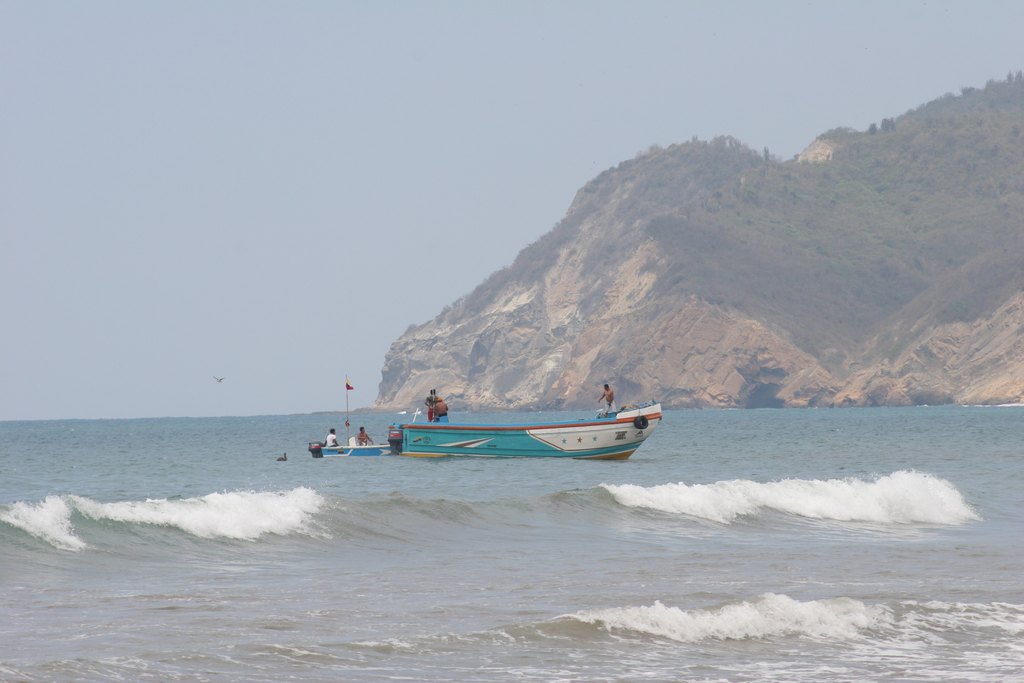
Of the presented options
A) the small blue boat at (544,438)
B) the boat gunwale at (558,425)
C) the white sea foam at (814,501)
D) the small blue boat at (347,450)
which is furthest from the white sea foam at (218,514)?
the small blue boat at (347,450)

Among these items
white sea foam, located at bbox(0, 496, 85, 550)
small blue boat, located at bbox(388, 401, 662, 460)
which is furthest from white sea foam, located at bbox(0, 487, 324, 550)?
small blue boat, located at bbox(388, 401, 662, 460)

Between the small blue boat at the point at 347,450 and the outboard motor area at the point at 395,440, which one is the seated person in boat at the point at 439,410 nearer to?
the outboard motor area at the point at 395,440

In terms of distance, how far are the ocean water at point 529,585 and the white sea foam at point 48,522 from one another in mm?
53

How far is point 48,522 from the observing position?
21328 mm

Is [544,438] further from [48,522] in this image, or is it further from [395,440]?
[48,522]

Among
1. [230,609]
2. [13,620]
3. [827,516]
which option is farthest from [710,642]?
[827,516]

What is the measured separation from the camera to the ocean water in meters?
13.1

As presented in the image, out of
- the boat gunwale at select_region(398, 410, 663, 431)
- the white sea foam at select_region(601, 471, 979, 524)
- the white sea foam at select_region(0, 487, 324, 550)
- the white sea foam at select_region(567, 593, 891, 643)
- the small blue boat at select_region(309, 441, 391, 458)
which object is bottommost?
the white sea foam at select_region(567, 593, 891, 643)

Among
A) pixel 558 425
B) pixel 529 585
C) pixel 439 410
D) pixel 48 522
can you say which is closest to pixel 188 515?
pixel 48 522

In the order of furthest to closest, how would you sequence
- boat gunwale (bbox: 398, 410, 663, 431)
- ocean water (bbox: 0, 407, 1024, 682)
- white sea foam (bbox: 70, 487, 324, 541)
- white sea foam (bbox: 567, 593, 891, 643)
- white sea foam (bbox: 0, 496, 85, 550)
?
boat gunwale (bbox: 398, 410, 663, 431), white sea foam (bbox: 70, 487, 324, 541), white sea foam (bbox: 0, 496, 85, 550), white sea foam (bbox: 567, 593, 891, 643), ocean water (bbox: 0, 407, 1024, 682)

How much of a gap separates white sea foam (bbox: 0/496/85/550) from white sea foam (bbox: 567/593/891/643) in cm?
928

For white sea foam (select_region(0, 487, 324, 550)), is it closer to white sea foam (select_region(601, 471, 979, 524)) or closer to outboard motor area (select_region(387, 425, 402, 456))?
white sea foam (select_region(601, 471, 979, 524))

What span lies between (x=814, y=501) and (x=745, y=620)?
14447mm

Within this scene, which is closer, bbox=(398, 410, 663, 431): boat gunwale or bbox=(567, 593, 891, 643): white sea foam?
bbox=(567, 593, 891, 643): white sea foam
